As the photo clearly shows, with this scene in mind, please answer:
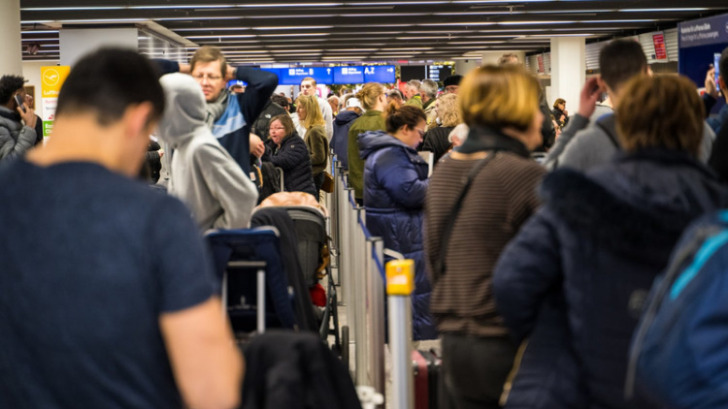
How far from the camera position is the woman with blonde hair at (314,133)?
10.1 meters

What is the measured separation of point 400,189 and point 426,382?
223 centimetres

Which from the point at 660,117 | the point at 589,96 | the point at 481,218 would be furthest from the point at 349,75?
the point at 660,117

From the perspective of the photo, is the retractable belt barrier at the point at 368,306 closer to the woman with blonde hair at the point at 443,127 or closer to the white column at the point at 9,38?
the woman with blonde hair at the point at 443,127

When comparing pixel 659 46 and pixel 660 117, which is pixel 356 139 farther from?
pixel 659 46

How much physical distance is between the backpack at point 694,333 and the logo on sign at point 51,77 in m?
12.0

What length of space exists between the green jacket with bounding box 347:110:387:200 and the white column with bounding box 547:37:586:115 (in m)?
22.1

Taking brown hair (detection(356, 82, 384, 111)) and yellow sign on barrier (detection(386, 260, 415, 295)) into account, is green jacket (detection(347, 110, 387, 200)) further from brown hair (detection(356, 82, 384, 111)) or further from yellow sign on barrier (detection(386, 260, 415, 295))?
yellow sign on barrier (detection(386, 260, 415, 295))

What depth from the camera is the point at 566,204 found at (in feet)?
7.74

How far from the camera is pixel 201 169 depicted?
13.5 ft

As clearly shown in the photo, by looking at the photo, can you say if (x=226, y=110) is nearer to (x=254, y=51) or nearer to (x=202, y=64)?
(x=202, y=64)

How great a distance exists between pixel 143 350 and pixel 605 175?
1235 mm

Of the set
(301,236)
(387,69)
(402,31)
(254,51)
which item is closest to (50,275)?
(301,236)

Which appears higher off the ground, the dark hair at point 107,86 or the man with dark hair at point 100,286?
the dark hair at point 107,86

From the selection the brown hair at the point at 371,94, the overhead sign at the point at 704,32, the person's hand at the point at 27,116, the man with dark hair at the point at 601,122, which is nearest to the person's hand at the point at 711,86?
the man with dark hair at the point at 601,122
